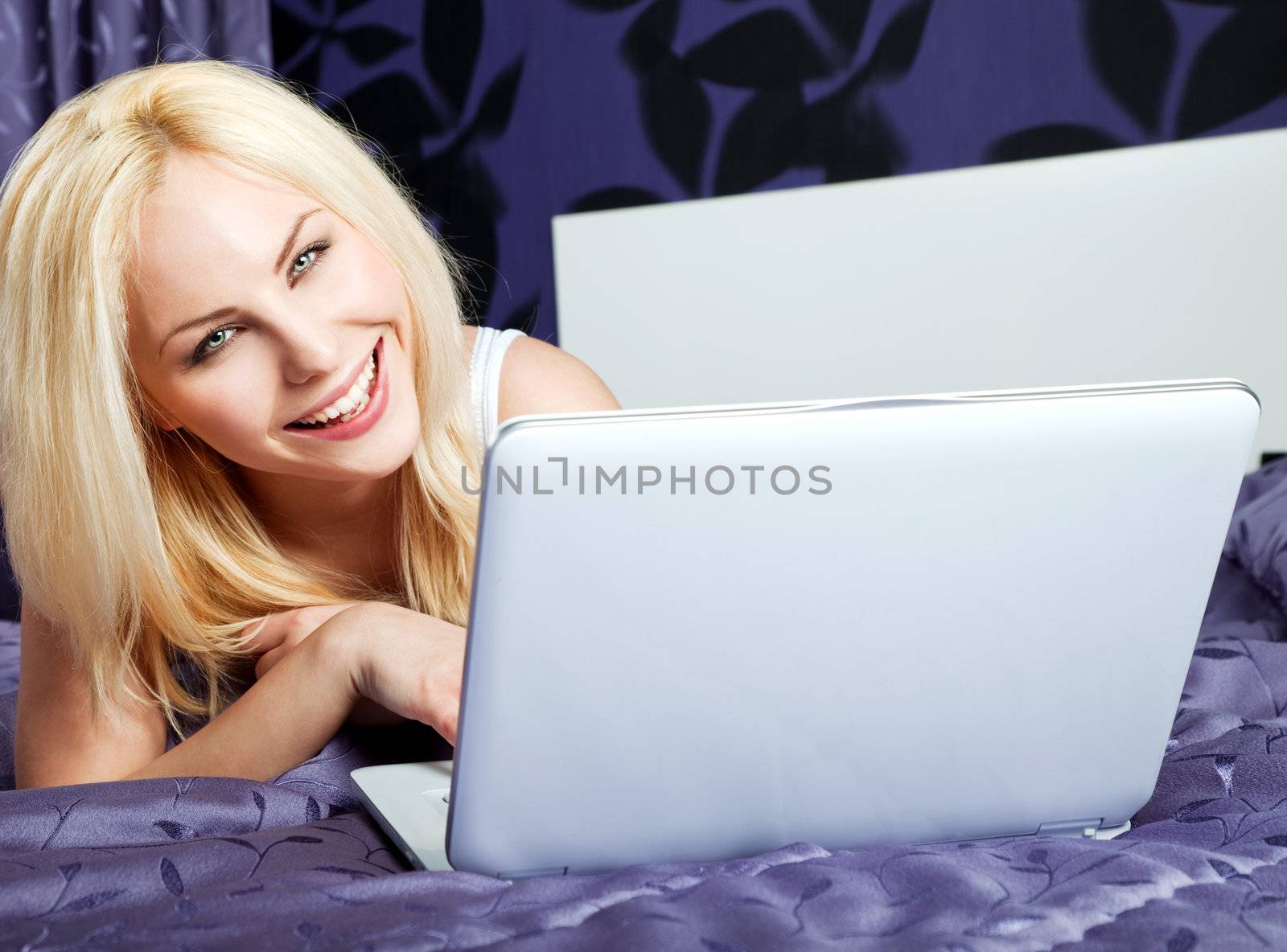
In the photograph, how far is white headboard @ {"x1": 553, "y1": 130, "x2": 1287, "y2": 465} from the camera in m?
2.12

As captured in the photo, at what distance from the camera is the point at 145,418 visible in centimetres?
121

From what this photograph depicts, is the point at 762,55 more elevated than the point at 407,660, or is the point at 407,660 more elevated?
the point at 762,55

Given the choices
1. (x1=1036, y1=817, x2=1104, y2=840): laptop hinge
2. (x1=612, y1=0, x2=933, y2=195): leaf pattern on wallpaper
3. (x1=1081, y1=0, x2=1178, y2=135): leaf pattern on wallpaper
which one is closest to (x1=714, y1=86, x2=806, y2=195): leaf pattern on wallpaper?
(x1=612, y1=0, x2=933, y2=195): leaf pattern on wallpaper

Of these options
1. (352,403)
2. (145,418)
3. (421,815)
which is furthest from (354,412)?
(421,815)

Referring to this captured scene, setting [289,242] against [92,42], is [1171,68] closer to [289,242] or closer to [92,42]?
[289,242]

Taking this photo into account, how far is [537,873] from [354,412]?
0.62 metres

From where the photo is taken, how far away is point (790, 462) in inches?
21.9

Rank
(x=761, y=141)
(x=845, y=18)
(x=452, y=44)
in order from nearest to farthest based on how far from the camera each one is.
→ (x=845, y=18), (x=761, y=141), (x=452, y=44)

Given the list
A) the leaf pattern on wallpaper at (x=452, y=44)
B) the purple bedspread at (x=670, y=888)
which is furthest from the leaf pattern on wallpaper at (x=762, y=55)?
the purple bedspread at (x=670, y=888)

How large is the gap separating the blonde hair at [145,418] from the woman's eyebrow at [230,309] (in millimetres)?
53

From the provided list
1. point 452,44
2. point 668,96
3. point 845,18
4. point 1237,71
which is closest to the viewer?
point 1237,71

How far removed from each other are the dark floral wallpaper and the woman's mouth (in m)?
1.64

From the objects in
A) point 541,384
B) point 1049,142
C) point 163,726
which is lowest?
point 163,726

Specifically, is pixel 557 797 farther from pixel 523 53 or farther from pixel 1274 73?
pixel 523 53
